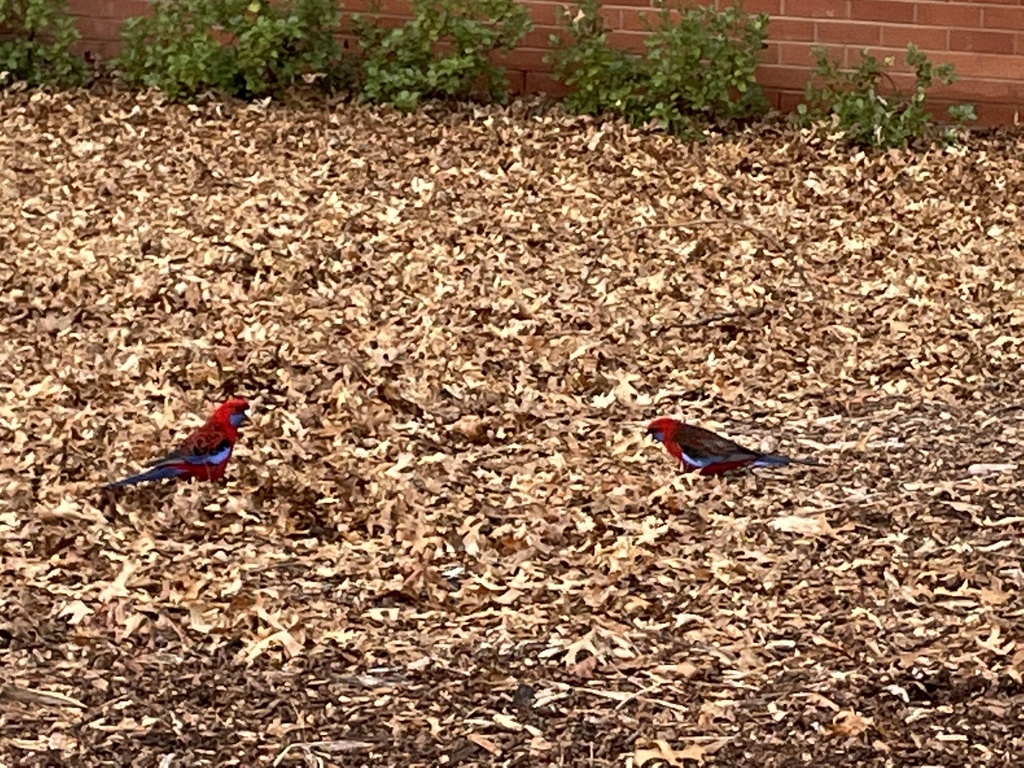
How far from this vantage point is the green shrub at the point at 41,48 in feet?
29.8

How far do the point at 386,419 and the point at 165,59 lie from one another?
3.98 m

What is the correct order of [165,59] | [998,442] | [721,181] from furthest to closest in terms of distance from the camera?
[165,59]
[721,181]
[998,442]

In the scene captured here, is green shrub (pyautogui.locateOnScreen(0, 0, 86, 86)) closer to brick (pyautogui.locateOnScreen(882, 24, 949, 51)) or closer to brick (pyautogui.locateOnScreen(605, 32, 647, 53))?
brick (pyautogui.locateOnScreen(605, 32, 647, 53))

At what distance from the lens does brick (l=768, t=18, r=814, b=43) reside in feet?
29.5

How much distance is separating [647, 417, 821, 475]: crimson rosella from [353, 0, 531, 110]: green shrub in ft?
13.5

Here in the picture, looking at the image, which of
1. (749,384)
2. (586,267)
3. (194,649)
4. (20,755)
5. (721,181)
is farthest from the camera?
(721,181)

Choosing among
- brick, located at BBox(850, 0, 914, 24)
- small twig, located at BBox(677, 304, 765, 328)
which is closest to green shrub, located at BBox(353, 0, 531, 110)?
brick, located at BBox(850, 0, 914, 24)

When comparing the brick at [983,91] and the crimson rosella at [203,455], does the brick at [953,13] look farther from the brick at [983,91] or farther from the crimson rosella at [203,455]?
the crimson rosella at [203,455]

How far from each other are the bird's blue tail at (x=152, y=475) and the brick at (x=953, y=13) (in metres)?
5.43

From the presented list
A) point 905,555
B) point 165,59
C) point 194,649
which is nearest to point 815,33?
point 165,59

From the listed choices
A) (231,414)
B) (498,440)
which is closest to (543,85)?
(498,440)

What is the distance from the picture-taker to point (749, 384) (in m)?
6.11

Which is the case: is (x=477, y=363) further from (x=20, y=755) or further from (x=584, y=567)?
(x=20, y=755)

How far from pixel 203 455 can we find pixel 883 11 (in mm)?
5281
